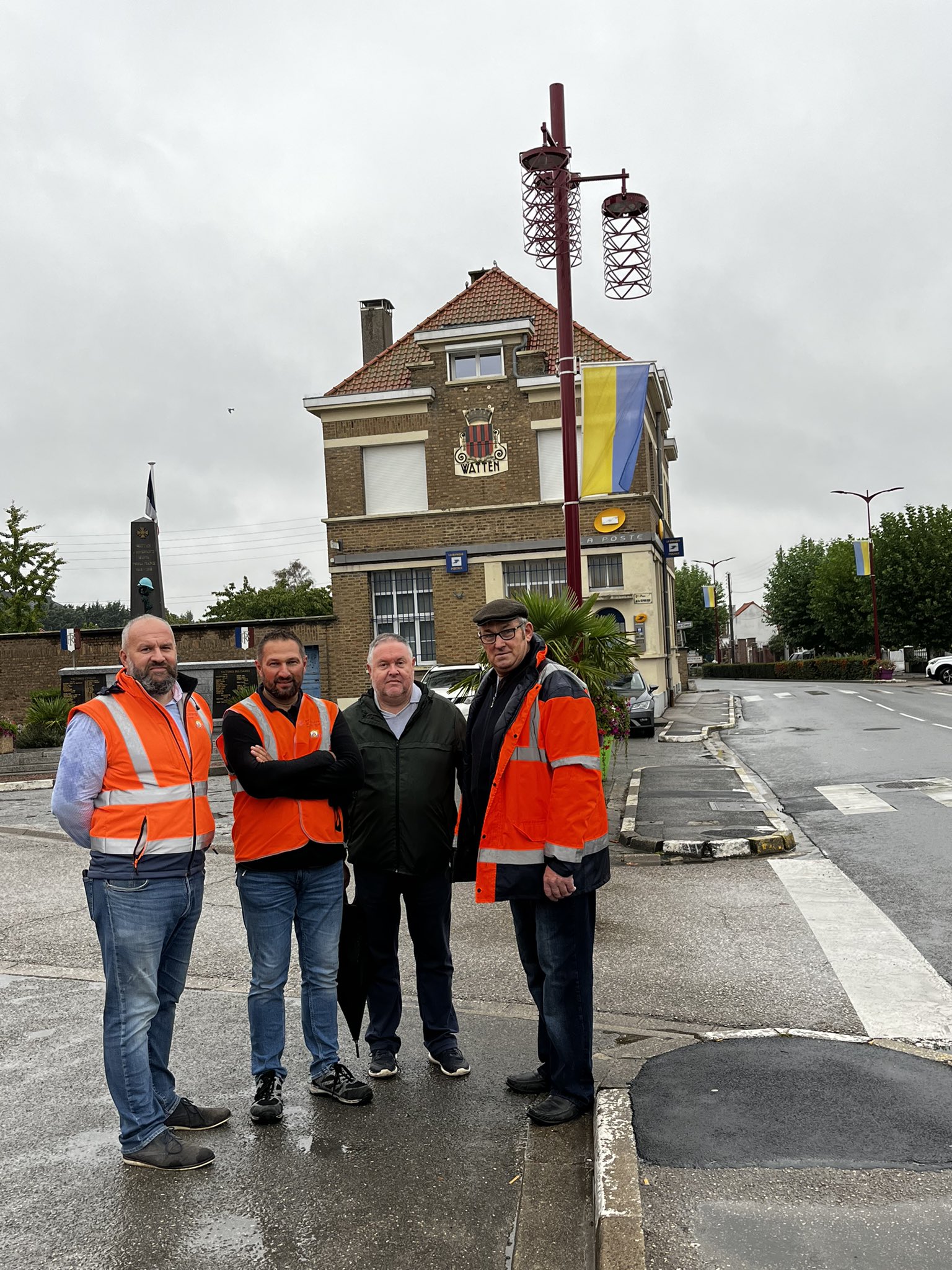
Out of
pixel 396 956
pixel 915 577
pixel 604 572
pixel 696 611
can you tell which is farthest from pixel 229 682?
pixel 696 611

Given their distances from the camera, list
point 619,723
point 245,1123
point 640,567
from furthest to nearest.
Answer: point 640,567 < point 619,723 < point 245,1123

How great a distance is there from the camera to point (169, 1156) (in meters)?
3.79

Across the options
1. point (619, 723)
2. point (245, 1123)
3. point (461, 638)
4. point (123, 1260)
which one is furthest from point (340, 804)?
point (461, 638)

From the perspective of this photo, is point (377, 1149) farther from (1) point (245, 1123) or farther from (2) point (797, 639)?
(2) point (797, 639)

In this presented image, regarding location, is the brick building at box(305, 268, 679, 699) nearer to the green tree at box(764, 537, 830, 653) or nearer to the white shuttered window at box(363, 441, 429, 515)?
the white shuttered window at box(363, 441, 429, 515)

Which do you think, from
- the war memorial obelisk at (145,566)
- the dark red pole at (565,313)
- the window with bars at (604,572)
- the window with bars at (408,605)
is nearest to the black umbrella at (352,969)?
the dark red pole at (565,313)

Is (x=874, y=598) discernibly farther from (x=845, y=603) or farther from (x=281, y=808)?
(x=281, y=808)

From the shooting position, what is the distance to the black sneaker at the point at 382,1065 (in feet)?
15.1

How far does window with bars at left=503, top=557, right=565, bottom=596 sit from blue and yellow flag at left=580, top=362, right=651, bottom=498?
1632cm

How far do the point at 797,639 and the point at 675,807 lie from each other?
2518 inches

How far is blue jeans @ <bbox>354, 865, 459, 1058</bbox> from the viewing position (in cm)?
471

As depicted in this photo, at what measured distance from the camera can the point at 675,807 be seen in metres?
11.9

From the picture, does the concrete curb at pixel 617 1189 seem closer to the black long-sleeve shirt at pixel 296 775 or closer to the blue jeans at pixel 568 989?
the blue jeans at pixel 568 989

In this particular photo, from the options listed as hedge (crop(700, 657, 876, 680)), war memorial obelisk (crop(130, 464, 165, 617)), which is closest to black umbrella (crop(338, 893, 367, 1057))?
war memorial obelisk (crop(130, 464, 165, 617))
